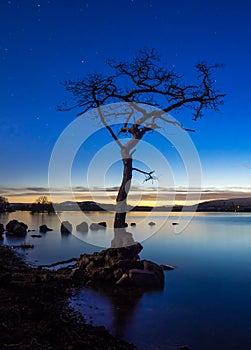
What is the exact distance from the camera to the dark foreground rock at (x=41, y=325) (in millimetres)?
5262

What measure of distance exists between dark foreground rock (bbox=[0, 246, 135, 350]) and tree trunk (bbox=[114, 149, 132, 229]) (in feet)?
16.8

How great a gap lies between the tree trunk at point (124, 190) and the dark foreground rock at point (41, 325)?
202 inches

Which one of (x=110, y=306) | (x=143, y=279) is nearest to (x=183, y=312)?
(x=110, y=306)

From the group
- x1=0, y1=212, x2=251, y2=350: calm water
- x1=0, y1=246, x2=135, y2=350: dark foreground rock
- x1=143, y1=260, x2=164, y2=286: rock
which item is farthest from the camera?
x1=143, y1=260, x2=164, y2=286: rock

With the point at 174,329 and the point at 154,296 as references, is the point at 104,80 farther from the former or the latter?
the point at 174,329

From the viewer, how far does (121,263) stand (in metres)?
12.5

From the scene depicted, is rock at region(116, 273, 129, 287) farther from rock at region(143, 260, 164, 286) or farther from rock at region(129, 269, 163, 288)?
rock at region(143, 260, 164, 286)

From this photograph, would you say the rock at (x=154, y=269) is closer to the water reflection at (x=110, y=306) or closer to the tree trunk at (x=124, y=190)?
the water reflection at (x=110, y=306)

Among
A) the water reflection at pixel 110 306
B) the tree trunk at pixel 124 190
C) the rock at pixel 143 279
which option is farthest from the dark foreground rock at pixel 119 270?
the tree trunk at pixel 124 190

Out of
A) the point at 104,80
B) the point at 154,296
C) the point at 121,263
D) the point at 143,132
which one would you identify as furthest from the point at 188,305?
the point at 104,80

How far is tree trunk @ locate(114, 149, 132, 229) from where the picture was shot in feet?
45.4

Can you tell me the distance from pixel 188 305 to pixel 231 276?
256 inches

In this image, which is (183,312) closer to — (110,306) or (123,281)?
(110,306)

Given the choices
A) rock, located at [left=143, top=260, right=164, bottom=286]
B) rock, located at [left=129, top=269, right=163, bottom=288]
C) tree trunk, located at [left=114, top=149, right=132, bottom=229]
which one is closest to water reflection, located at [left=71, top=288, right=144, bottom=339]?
rock, located at [left=129, top=269, right=163, bottom=288]
